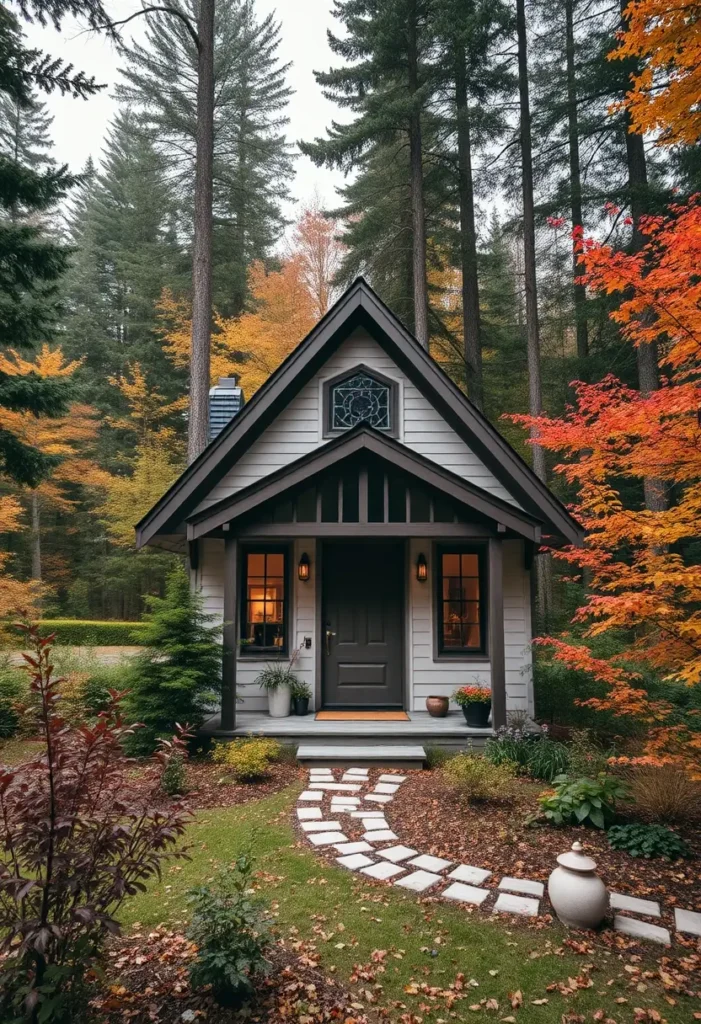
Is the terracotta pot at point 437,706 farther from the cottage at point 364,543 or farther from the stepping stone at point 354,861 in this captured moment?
the stepping stone at point 354,861

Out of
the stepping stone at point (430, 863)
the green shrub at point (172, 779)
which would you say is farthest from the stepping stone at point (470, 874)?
the green shrub at point (172, 779)

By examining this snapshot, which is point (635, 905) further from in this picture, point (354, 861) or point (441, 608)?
point (441, 608)

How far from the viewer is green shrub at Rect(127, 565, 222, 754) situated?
7133mm

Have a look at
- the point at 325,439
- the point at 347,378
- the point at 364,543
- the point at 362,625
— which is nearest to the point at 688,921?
the point at 362,625

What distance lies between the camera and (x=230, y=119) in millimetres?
17516

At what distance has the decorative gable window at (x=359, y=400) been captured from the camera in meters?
9.14

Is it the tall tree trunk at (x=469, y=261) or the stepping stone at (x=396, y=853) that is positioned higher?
the tall tree trunk at (x=469, y=261)

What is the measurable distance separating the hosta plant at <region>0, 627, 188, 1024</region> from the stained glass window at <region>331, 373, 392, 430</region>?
275 inches

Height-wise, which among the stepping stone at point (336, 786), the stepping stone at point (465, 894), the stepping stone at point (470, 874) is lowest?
the stepping stone at point (336, 786)

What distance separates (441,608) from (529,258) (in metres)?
9.43

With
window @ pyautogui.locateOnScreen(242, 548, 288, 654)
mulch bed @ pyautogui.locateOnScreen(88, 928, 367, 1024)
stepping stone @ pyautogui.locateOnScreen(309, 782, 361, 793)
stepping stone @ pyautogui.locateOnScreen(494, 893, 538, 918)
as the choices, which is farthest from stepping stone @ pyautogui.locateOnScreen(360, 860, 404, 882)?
window @ pyautogui.locateOnScreen(242, 548, 288, 654)

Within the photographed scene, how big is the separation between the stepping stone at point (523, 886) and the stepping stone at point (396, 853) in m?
0.77

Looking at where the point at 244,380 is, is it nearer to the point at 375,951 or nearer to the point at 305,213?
the point at 305,213

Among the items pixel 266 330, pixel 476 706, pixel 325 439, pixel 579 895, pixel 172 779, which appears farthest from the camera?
pixel 266 330
